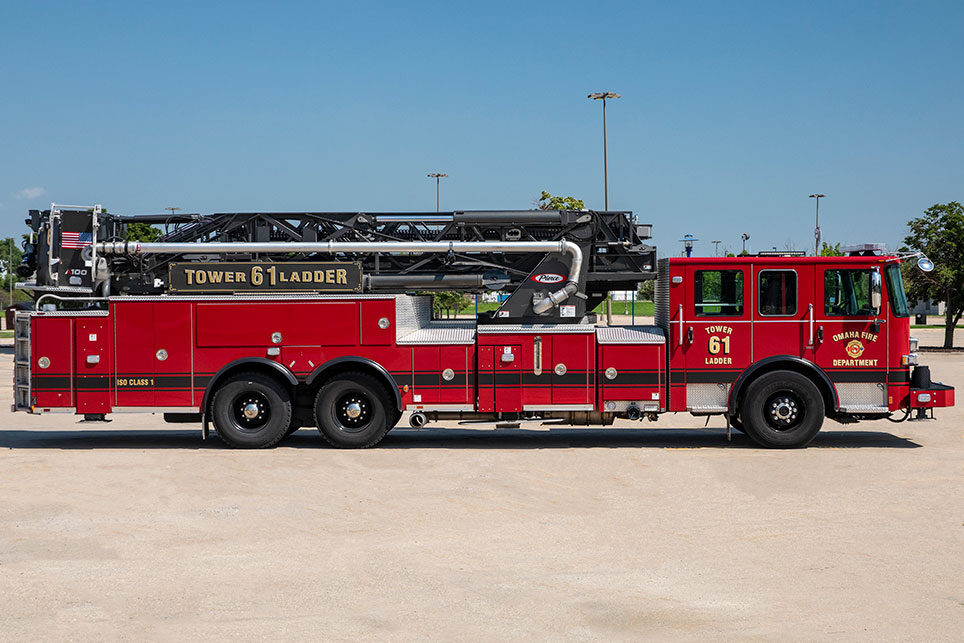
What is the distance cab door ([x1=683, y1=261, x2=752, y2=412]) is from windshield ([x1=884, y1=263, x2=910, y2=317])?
76.8 inches

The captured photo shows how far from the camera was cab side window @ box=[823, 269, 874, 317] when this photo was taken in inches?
515

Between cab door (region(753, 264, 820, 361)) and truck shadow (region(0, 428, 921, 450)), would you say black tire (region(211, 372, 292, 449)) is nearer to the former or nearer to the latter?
truck shadow (region(0, 428, 921, 450))

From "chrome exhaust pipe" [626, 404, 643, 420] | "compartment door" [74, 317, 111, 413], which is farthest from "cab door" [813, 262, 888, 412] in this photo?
"compartment door" [74, 317, 111, 413]

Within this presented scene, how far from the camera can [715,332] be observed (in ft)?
43.2

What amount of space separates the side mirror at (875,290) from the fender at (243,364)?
813 centimetres

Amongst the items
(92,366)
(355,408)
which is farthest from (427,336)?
(92,366)

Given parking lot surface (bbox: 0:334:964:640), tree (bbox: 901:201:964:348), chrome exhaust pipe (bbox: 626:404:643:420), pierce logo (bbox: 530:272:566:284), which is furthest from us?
tree (bbox: 901:201:964:348)

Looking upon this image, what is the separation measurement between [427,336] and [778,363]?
4.96 m

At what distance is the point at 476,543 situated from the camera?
26.9ft

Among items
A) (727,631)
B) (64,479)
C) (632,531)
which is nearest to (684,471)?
(632,531)

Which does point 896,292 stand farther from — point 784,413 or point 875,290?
point 784,413

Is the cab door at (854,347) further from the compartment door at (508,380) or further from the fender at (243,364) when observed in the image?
the fender at (243,364)

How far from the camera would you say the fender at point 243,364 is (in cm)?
1334

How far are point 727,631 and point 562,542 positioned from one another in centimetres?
245
